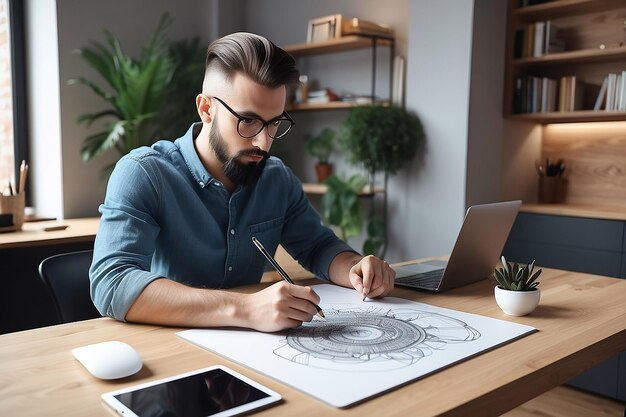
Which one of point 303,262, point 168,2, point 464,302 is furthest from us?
point 168,2

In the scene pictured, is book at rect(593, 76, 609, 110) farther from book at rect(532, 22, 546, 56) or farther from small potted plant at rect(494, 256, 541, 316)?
small potted plant at rect(494, 256, 541, 316)

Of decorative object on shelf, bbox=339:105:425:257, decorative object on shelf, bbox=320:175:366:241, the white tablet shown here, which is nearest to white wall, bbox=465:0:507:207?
decorative object on shelf, bbox=339:105:425:257

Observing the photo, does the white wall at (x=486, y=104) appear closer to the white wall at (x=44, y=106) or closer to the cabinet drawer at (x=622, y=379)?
the cabinet drawer at (x=622, y=379)

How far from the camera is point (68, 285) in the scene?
1.45 meters

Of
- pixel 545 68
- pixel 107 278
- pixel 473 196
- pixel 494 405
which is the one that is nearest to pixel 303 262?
pixel 107 278

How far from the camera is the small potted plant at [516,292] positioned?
4.07 feet

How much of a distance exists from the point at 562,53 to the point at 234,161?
2.48 meters

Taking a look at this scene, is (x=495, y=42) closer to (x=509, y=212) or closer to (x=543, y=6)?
(x=543, y=6)

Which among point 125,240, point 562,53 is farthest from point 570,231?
point 125,240

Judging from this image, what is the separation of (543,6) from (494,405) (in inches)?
116

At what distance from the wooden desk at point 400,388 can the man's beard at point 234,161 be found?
1.62 ft

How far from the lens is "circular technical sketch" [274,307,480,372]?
3.10ft

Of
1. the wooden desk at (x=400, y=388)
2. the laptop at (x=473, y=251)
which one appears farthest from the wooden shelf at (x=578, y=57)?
the wooden desk at (x=400, y=388)

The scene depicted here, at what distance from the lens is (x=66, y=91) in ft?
12.2
